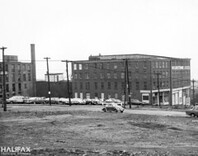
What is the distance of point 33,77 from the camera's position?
95.2m

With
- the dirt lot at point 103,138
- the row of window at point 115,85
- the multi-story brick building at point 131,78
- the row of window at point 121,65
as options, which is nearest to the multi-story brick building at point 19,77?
the row of window at point 121,65

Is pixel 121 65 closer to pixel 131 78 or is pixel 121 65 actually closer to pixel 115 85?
pixel 131 78

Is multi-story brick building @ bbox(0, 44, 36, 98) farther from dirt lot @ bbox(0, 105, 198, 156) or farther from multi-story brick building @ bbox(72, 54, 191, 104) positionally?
dirt lot @ bbox(0, 105, 198, 156)

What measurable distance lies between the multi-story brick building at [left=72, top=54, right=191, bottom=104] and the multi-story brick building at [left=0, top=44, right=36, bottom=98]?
1639cm

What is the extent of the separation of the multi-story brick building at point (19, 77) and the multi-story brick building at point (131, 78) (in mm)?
16392

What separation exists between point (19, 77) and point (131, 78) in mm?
34709

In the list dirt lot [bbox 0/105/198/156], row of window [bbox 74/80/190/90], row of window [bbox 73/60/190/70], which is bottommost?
dirt lot [bbox 0/105/198/156]

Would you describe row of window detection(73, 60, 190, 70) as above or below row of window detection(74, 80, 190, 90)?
above

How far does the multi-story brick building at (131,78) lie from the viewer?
253 ft

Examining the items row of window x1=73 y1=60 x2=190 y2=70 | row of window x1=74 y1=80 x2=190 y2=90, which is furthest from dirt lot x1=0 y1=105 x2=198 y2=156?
row of window x1=73 y1=60 x2=190 y2=70

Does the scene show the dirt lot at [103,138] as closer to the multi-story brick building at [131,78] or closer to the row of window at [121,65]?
the multi-story brick building at [131,78]

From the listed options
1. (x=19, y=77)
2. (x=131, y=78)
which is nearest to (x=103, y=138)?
(x=131, y=78)

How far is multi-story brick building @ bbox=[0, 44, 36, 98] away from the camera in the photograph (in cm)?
8531

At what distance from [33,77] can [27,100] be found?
105 feet
